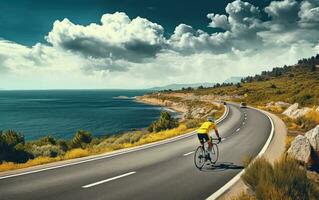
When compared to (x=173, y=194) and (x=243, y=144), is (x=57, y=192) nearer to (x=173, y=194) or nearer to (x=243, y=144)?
(x=173, y=194)

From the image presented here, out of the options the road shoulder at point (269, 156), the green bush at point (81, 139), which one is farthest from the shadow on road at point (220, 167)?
the green bush at point (81, 139)

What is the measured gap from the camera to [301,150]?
11469 millimetres

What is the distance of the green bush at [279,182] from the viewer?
6.19 meters

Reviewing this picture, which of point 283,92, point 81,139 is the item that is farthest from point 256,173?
point 283,92

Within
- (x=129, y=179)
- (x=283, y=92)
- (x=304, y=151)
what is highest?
(x=283, y=92)

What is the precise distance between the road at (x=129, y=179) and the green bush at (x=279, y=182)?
1421mm

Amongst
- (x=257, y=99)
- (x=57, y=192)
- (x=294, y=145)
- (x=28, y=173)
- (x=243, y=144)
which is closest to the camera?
(x=57, y=192)

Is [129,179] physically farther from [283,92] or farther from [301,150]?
[283,92]

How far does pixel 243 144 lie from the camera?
17359 millimetres

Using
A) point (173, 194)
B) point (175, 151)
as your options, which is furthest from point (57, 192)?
point (175, 151)

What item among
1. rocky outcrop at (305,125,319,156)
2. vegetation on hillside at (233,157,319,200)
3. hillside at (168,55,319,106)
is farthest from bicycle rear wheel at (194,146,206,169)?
hillside at (168,55,319,106)

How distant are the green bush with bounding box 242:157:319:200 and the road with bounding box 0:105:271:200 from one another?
1.42 m

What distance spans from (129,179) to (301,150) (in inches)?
285

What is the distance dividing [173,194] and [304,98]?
52.5 m
